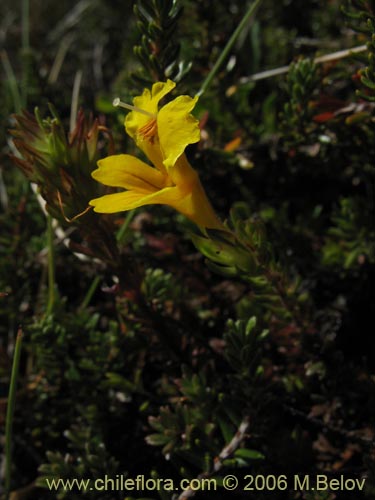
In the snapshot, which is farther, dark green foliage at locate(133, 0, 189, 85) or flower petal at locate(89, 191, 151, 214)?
dark green foliage at locate(133, 0, 189, 85)

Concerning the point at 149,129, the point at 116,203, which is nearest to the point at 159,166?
the point at 149,129

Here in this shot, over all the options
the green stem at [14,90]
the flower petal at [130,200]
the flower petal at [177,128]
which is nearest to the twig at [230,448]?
the flower petal at [130,200]

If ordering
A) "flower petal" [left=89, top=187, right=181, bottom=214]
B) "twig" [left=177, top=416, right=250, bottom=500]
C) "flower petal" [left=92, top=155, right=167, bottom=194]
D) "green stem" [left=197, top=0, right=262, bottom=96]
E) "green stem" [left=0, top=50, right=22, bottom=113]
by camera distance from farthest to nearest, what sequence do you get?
"green stem" [left=0, top=50, right=22, bottom=113]
"green stem" [left=197, top=0, right=262, bottom=96]
"twig" [left=177, top=416, right=250, bottom=500]
"flower petal" [left=92, top=155, right=167, bottom=194]
"flower petal" [left=89, top=187, right=181, bottom=214]

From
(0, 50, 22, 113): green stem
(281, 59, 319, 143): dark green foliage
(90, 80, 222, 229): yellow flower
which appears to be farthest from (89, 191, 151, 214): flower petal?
(0, 50, 22, 113): green stem

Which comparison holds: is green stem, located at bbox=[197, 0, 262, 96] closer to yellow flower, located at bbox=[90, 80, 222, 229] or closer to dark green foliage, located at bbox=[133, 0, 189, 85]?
dark green foliage, located at bbox=[133, 0, 189, 85]

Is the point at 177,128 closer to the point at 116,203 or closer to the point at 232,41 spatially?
the point at 116,203

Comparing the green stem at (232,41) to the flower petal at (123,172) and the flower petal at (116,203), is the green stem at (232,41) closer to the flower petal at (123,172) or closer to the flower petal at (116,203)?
the flower petal at (123,172)

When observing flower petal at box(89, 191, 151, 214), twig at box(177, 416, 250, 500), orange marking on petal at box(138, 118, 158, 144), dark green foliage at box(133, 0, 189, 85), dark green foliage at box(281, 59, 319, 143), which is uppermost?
dark green foliage at box(133, 0, 189, 85)

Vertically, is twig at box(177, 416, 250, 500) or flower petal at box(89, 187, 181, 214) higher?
flower petal at box(89, 187, 181, 214)
